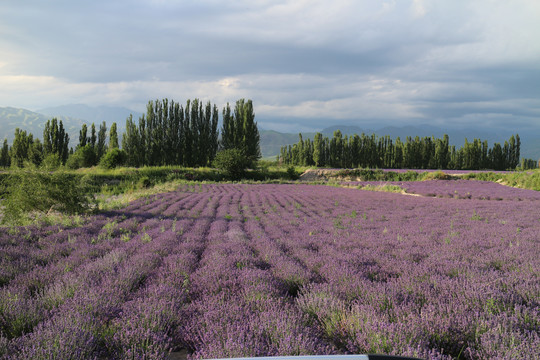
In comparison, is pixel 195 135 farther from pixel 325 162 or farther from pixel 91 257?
pixel 91 257

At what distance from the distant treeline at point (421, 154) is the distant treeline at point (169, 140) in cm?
2387

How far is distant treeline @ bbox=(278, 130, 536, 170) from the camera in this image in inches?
2699

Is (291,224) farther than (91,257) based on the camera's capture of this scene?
Yes

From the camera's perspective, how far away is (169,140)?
51250 millimetres

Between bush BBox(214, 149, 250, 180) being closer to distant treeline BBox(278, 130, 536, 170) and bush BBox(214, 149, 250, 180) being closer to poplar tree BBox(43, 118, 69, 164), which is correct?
distant treeline BBox(278, 130, 536, 170)

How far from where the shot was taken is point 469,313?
2918 mm

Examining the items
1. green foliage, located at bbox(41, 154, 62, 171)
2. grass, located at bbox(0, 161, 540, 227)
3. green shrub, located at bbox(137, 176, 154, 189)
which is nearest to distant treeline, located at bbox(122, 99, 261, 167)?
grass, located at bbox(0, 161, 540, 227)

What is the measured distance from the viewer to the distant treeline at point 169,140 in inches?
1957

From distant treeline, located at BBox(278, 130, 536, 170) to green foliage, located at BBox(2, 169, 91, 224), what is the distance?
6290cm

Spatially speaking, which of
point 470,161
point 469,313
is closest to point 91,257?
point 469,313

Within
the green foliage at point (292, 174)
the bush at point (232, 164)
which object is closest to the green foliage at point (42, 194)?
the bush at point (232, 164)

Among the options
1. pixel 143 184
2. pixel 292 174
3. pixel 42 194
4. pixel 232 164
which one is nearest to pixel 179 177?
pixel 232 164

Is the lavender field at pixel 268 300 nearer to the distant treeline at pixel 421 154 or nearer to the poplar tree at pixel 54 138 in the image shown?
the poplar tree at pixel 54 138

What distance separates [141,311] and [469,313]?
11.0 feet
